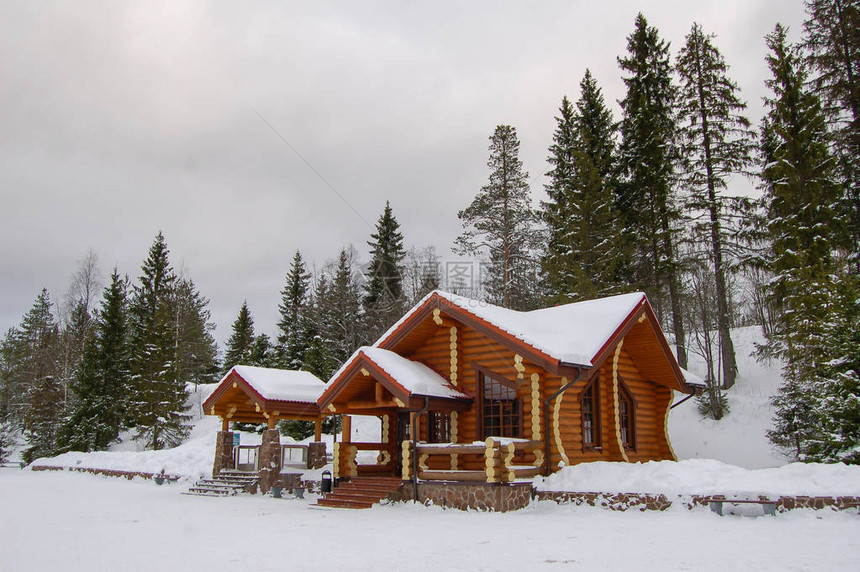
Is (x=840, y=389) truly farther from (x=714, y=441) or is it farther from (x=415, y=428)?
(x=714, y=441)

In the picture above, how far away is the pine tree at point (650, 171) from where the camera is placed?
85.8 feet

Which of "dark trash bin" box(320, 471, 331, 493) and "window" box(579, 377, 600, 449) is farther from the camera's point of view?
"dark trash bin" box(320, 471, 331, 493)

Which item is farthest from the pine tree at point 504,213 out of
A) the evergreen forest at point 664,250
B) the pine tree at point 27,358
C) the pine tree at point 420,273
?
the pine tree at point 27,358

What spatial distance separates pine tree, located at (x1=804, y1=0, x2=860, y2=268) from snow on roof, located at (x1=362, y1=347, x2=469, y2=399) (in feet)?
53.1

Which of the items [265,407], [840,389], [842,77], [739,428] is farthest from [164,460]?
[842,77]

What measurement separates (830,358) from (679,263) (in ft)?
39.6

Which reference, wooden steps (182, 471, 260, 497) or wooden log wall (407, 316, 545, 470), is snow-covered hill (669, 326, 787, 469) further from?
wooden steps (182, 471, 260, 497)

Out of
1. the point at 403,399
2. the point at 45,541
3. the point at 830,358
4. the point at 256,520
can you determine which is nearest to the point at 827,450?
the point at 830,358

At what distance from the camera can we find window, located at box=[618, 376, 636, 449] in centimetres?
1748

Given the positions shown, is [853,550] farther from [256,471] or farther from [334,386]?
[256,471]

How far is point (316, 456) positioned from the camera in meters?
19.3

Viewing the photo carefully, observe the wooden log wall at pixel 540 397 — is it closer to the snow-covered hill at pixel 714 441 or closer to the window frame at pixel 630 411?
the window frame at pixel 630 411

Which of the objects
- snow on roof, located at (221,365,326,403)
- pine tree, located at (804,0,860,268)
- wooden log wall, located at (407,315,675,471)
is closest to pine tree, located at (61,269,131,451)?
snow on roof, located at (221,365,326,403)

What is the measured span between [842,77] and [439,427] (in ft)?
66.5
